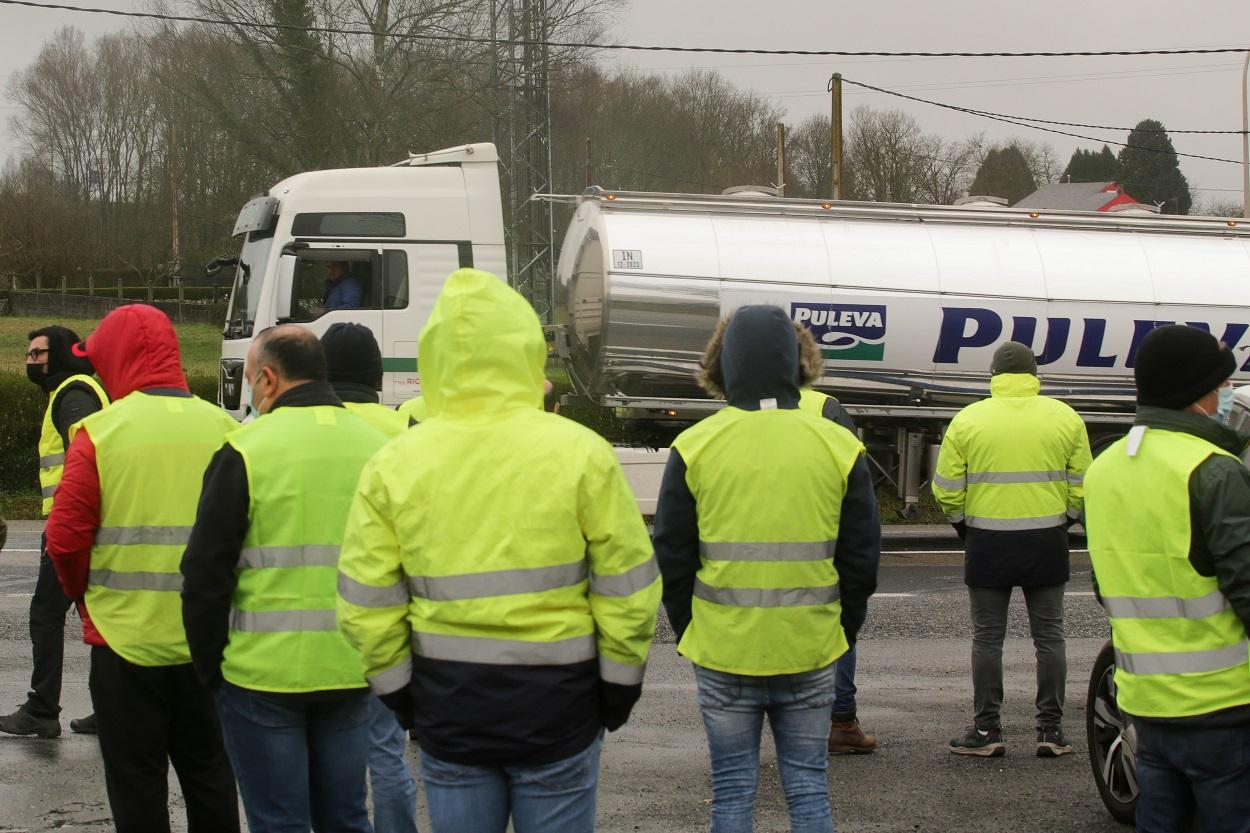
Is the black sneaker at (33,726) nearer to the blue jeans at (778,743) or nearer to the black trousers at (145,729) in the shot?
the black trousers at (145,729)

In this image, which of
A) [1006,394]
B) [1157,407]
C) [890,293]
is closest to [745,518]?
[1157,407]

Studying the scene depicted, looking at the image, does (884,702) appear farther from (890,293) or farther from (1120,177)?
(1120,177)

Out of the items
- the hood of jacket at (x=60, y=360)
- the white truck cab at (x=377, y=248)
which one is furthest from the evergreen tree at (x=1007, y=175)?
the hood of jacket at (x=60, y=360)

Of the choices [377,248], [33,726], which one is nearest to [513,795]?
[33,726]

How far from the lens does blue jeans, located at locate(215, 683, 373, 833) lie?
377 centimetres

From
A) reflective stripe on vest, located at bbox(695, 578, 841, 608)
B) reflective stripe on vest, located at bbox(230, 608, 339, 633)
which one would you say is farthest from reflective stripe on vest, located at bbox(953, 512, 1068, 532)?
reflective stripe on vest, located at bbox(230, 608, 339, 633)

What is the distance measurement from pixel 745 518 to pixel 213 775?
74.8 inches

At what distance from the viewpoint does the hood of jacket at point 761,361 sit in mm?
4156

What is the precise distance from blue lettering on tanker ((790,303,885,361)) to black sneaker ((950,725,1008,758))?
8000mm

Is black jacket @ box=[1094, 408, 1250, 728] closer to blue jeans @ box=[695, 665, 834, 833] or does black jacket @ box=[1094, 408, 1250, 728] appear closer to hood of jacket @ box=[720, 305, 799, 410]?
blue jeans @ box=[695, 665, 834, 833]

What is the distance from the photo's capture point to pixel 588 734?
307 centimetres

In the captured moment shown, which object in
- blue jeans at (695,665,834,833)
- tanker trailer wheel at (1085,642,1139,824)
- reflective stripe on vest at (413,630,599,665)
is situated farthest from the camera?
tanker trailer wheel at (1085,642,1139,824)

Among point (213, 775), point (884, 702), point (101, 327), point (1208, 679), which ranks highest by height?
point (101, 327)

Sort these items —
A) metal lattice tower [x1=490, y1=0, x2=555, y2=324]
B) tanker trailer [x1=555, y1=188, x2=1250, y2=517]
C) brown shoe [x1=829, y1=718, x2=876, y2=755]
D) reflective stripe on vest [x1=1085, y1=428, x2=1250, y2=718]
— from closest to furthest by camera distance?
reflective stripe on vest [x1=1085, y1=428, x2=1250, y2=718], brown shoe [x1=829, y1=718, x2=876, y2=755], tanker trailer [x1=555, y1=188, x2=1250, y2=517], metal lattice tower [x1=490, y1=0, x2=555, y2=324]
